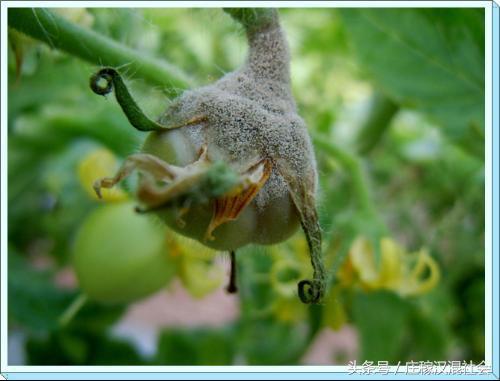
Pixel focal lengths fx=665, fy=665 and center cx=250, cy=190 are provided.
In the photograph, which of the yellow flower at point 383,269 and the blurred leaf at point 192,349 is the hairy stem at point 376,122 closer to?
the yellow flower at point 383,269

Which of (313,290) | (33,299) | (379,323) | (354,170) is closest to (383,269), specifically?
(354,170)

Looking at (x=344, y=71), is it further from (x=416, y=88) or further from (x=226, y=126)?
(x=226, y=126)

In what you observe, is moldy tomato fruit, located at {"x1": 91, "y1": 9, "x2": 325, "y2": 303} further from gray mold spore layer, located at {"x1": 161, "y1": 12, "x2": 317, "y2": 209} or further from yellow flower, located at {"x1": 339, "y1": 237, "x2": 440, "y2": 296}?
yellow flower, located at {"x1": 339, "y1": 237, "x2": 440, "y2": 296}

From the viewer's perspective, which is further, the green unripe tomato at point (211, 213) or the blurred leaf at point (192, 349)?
the blurred leaf at point (192, 349)

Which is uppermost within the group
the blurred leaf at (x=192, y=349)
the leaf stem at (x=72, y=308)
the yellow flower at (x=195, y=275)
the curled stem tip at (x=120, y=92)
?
the curled stem tip at (x=120, y=92)

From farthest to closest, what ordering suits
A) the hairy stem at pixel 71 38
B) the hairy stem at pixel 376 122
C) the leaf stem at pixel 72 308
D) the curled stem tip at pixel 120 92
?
the hairy stem at pixel 376 122 < the leaf stem at pixel 72 308 < the hairy stem at pixel 71 38 < the curled stem tip at pixel 120 92

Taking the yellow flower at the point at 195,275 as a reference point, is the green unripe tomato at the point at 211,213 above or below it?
above

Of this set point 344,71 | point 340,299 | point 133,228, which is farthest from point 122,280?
point 344,71

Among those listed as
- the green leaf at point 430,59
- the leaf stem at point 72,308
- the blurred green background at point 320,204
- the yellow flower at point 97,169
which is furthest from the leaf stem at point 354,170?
the leaf stem at point 72,308

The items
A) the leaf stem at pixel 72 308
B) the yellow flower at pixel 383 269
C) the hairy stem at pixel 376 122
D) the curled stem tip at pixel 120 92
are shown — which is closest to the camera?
the curled stem tip at pixel 120 92
